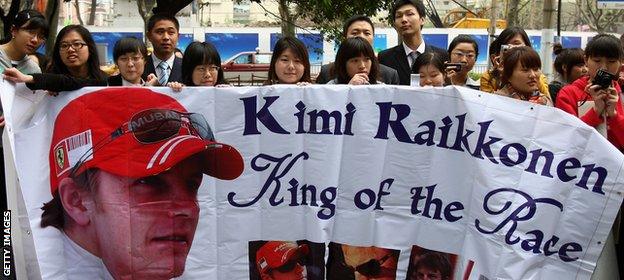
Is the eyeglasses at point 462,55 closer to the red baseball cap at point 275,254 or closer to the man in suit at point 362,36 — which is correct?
the man in suit at point 362,36

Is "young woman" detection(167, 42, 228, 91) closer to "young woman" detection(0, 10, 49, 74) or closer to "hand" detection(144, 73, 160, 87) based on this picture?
"hand" detection(144, 73, 160, 87)

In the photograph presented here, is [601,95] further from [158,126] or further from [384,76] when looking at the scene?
[158,126]

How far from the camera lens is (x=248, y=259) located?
418 cm

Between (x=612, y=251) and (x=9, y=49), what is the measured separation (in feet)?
12.8

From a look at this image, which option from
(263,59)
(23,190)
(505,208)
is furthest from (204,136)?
(263,59)

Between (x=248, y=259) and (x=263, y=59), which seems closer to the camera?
(x=248, y=259)

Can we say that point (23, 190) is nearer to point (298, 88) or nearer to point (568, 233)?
point (298, 88)

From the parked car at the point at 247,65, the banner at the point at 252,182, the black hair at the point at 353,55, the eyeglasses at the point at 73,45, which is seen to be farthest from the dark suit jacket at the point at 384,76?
the parked car at the point at 247,65

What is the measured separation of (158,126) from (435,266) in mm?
1520

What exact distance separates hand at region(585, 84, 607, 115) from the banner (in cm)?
64

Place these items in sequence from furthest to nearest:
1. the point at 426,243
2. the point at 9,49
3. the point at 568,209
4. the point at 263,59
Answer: the point at 263,59, the point at 9,49, the point at 426,243, the point at 568,209

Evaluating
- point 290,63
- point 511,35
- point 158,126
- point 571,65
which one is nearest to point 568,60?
point 571,65

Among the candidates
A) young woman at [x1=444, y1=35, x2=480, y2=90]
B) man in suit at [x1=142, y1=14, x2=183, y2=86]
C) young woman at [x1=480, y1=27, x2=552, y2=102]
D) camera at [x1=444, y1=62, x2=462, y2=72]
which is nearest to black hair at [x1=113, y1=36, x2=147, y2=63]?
man in suit at [x1=142, y1=14, x2=183, y2=86]

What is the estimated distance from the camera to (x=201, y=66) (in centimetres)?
467
